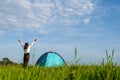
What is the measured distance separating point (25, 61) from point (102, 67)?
1405cm

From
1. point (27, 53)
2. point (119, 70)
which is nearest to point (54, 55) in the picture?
point (27, 53)

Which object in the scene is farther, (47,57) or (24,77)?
(47,57)

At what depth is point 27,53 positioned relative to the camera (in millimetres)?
20000

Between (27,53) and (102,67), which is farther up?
(27,53)

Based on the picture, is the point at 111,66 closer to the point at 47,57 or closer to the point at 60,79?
the point at 60,79

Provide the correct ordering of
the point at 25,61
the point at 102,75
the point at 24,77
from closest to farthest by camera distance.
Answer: the point at 24,77
the point at 102,75
the point at 25,61

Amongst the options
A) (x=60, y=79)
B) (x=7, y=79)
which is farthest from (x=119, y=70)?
(x=7, y=79)

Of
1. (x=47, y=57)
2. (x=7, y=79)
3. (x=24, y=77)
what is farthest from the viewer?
(x=47, y=57)

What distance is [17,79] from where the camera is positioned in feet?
17.6

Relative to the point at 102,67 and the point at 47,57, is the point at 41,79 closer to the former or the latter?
the point at 102,67

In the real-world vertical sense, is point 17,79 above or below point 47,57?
below

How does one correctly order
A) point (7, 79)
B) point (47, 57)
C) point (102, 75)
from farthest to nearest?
1. point (47, 57)
2. point (102, 75)
3. point (7, 79)

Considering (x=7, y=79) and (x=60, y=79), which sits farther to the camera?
(x=60, y=79)

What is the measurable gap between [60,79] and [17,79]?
77 centimetres
